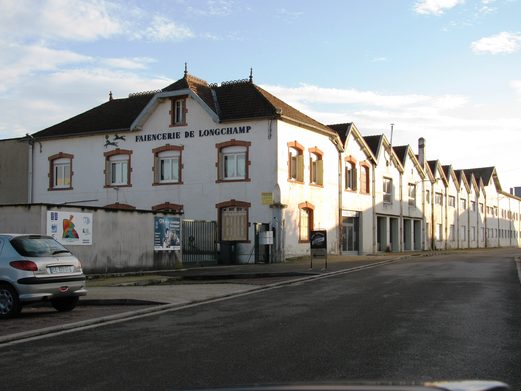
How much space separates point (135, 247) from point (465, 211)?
166 feet

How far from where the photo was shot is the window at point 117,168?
114 feet

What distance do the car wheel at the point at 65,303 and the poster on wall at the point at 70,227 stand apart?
23.3 ft

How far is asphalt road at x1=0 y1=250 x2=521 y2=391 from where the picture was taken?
257 inches

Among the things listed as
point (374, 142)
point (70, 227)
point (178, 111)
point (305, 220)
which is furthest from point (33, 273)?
point (374, 142)

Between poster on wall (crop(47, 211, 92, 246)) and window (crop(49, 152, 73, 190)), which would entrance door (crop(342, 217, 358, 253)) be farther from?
poster on wall (crop(47, 211, 92, 246))

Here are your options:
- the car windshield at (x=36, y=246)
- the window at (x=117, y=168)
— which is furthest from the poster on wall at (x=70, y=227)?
the window at (x=117, y=168)

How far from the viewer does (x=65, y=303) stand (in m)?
12.8

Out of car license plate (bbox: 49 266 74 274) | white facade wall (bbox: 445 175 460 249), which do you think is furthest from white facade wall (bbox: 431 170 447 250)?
car license plate (bbox: 49 266 74 274)

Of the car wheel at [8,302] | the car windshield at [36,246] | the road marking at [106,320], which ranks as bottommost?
the road marking at [106,320]

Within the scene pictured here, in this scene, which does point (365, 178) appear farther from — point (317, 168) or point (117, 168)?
point (117, 168)

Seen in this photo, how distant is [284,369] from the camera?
6762mm

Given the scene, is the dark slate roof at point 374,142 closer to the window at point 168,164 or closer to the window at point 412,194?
the window at point 412,194

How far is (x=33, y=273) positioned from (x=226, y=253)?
17923mm

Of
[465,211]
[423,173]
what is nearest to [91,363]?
[423,173]
